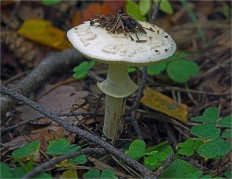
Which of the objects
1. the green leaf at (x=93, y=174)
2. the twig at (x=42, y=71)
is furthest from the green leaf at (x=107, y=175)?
the twig at (x=42, y=71)

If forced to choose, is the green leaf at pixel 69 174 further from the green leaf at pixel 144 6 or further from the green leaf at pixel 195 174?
the green leaf at pixel 144 6

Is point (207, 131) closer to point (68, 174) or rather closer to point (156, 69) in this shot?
point (68, 174)

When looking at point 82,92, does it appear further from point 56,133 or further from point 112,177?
point 112,177

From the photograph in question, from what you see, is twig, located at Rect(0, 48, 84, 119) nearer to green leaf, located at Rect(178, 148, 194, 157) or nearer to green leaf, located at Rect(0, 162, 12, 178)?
green leaf, located at Rect(0, 162, 12, 178)

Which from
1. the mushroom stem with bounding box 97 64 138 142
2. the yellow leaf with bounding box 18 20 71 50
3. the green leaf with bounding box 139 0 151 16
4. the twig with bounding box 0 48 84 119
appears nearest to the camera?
the mushroom stem with bounding box 97 64 138 142

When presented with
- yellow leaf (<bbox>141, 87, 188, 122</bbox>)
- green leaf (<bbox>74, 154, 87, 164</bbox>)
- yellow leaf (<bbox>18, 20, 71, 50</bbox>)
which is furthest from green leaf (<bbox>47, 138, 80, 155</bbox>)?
yellow leaf (<bbox>18, 20, 71, 50</bbox>)

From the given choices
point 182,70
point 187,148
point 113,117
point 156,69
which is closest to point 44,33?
point 156,69
